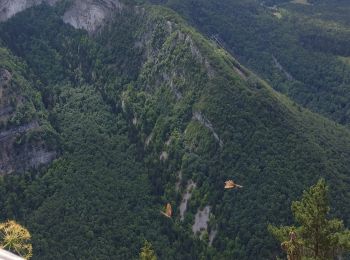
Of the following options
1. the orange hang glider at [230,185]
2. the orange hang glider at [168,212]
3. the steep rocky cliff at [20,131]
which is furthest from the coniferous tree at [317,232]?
the steep rocky cliff at [20,131]

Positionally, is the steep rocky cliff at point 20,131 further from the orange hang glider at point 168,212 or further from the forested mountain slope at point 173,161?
the orange hang glider at point 168,212

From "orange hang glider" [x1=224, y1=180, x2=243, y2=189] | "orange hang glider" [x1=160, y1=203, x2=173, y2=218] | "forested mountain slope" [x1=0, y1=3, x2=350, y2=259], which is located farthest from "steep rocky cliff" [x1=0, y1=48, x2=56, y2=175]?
"orange hang glider" [x1=224, y1=180, x2=243, y2=189]

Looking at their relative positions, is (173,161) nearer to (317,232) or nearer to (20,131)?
(20,131)

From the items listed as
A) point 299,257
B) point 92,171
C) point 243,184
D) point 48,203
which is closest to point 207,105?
point 243,184

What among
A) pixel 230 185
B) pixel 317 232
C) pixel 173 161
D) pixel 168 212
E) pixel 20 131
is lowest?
pixel 168 212

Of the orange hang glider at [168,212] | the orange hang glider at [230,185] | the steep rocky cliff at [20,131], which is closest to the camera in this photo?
the orange hang glider at [230,185]

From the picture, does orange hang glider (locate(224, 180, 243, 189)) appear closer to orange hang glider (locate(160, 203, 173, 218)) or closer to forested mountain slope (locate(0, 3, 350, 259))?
forested mountain slope (locate(0, 3, 350, 259))

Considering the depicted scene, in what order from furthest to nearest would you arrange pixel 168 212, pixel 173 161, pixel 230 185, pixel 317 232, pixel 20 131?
pixel 20 131
pixel 173 161
pixel 168 212
pixel 230 185
pixel 317 232

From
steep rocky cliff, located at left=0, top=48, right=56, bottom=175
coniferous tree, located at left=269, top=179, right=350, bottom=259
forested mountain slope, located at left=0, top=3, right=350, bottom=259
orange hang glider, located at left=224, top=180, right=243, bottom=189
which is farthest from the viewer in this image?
steep rocky cliff, located at left=0, top=48, right=56, bottom=175

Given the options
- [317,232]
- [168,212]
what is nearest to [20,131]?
[168,212]
